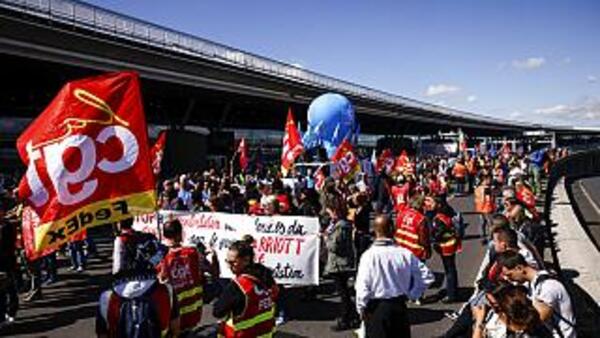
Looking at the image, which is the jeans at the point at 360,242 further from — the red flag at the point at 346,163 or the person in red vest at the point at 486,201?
the red flag at the point at 346,163

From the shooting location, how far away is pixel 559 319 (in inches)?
170

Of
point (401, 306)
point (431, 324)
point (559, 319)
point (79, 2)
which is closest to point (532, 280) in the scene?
point (559, 319)

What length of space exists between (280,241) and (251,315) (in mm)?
4010

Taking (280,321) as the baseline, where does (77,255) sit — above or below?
above

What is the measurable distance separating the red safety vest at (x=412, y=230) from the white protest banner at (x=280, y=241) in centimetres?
122

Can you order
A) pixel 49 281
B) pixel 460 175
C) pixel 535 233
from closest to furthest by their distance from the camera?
1. pixel 535 233
2. pixel 49 281
3. pixel 460 175

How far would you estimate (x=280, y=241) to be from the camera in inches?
344

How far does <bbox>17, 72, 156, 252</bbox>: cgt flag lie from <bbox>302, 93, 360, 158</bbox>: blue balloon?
17.0 meters

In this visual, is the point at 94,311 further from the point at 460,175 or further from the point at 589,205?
the point at 460,175

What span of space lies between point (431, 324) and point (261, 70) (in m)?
37.5

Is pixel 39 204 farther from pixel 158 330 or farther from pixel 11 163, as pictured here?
pixel 11 163

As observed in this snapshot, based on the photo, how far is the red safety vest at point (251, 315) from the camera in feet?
15.4

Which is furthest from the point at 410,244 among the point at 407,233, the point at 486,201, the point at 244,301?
the point at 486,201

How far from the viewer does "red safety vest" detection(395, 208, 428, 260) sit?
864cm
